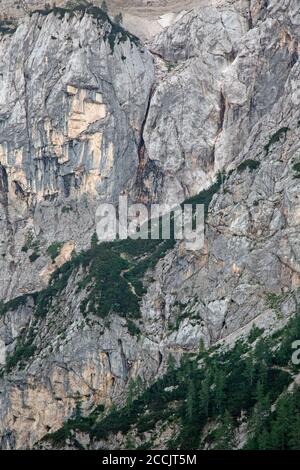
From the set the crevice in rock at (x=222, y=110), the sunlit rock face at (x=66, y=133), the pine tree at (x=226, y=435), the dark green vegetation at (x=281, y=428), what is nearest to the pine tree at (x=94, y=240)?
the sunlit rock face at (x=66, y=133)

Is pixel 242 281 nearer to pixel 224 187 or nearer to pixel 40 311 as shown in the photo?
pixel 224 187

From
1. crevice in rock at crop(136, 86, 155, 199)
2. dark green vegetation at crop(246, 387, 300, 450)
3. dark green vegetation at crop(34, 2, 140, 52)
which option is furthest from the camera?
dark green vegetation at crop(34, 2, 140, 52)

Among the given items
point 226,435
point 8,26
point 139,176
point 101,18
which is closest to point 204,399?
point 226,435

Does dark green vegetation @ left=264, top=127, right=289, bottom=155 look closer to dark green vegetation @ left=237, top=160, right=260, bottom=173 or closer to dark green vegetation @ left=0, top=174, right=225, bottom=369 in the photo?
dark green vegetation @ left=237, top=160, right=260, bottom=173

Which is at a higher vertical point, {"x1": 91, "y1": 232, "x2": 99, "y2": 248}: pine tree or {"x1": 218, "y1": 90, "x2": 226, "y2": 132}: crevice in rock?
Result: {"x1": 218, "y1": 90, "x2": 226, "y2": 132}: crevice in rock

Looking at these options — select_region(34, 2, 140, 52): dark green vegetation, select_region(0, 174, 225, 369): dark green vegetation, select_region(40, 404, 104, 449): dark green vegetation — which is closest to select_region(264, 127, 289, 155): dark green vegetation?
select_region(0, 174, 225, 369): dark green vegetation

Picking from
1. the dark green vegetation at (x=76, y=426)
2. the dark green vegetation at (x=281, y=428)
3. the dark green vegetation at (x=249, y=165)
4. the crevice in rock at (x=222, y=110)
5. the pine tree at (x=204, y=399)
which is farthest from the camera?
the crevice in rock at (x=222, y=110)

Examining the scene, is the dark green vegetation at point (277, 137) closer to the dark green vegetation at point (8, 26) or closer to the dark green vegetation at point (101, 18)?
the dark green vegetation at point (101, 18)
